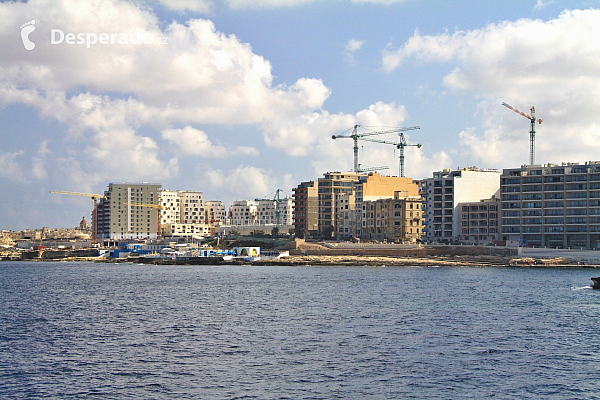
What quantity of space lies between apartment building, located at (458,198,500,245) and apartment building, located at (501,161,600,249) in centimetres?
841

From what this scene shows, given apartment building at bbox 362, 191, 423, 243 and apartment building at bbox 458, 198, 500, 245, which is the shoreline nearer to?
apartment building at bbox 458, 198, 500, 245

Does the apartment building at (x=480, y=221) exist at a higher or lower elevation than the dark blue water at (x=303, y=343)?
higher

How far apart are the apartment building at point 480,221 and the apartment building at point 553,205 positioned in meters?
8.41

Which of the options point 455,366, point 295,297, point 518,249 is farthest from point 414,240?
point 455,366

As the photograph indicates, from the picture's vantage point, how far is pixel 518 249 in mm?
152125

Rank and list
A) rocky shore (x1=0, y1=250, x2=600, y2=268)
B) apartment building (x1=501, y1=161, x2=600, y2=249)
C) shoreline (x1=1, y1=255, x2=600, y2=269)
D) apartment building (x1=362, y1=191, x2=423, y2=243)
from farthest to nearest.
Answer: apartment building (x1=362, y1=191, x2=423, y2=243) → apartment building (x1=501, y1=161, x2=600, y2=249) → rocky shore (x1=0, y1=250, x2=600, y2=268) → shoreline (x1=1, y1=255, x2=600, y2=269)

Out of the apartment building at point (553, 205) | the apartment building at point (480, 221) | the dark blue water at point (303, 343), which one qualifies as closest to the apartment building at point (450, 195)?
the apartment building at point (480, 221)

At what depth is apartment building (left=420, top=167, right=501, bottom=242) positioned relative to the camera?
188500mm

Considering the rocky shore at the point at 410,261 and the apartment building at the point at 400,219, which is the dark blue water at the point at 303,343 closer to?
the rocky shore at the point at 410,261

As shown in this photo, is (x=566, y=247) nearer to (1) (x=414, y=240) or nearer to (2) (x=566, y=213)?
(2) (x=566, y=213)

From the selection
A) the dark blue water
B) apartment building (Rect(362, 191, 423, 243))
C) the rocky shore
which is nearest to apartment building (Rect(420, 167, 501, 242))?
apartment building (Rect(362, 191, 423, 243))

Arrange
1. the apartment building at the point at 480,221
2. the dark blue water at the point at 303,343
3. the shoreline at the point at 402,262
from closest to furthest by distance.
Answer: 1. the dark blue water at the point at 303,343
2. the shoreline at the point at 402,262
3. the apartment building at the point at 480,221

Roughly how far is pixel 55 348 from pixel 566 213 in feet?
463

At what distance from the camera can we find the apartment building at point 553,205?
518 ft
